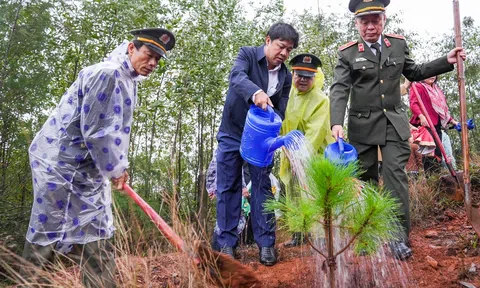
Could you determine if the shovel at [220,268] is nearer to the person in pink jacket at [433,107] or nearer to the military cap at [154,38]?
the military cap at [154,38]

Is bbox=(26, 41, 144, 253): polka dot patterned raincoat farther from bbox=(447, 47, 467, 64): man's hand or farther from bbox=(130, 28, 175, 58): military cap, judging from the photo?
bbox=(447, 47, 467, 64): man's hand

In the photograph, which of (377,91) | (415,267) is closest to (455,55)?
(377,91)

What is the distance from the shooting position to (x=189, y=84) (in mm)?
7914

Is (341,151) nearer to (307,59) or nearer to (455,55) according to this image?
(307,59)

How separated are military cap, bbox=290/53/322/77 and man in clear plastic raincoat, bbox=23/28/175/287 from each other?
1.39 m

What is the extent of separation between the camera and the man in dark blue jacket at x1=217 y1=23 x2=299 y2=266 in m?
3.13

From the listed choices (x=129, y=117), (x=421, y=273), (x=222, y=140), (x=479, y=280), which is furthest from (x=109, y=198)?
(x=479, y=280)

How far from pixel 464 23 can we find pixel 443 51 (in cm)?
150

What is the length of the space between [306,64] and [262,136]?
3.35ft

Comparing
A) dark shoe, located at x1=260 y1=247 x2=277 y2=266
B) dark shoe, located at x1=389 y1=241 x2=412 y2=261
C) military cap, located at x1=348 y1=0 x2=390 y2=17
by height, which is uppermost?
military cap, located at x1=348 y1=0 x2=390 y2=17

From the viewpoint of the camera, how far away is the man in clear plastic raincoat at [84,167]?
2.14m

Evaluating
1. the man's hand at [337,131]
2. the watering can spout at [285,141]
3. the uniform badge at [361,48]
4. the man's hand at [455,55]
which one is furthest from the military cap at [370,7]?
the watering can spout at [285,141]

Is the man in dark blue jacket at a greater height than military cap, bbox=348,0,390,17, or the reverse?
military cap, bbox=348,0,390,17

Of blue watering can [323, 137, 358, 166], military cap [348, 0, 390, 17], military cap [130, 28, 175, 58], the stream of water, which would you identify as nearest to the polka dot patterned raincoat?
military cap [130, 28, 175, 58]
